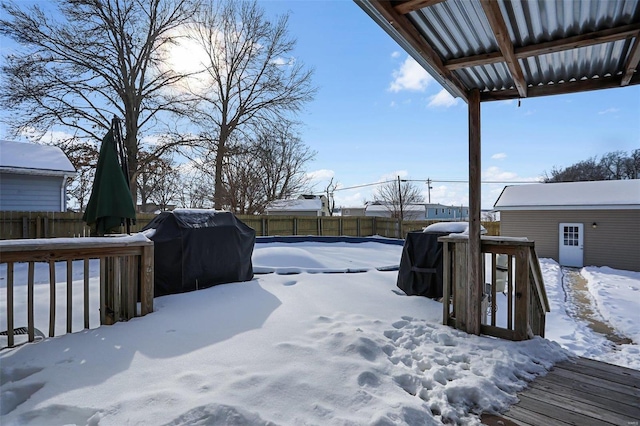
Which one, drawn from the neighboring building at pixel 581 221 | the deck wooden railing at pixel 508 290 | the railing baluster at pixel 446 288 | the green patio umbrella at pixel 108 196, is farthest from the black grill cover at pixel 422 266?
the neighboring building at pixel 581 221

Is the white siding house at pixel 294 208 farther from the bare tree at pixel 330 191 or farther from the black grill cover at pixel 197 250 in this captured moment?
the black grill cover at pixel 197 250

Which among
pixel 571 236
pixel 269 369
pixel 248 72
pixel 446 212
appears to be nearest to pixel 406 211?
pixel 446 212

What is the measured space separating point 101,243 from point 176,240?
1493 millimetres

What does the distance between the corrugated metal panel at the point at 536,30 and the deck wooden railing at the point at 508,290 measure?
65.0 inches

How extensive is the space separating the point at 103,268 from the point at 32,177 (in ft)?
31.7

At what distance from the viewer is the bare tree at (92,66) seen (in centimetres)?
1116

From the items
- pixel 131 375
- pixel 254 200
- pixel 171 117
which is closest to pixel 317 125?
pixel 254 200

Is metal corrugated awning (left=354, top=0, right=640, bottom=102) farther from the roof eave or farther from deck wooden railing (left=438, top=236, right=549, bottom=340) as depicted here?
deck wooden railing (left=438, top=236, right=549, bottom=340)

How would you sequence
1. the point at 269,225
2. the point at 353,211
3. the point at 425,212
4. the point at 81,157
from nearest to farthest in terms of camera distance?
the point at 81,157 → the point at 269,225 → the point at 425,212 → the point at 353,211

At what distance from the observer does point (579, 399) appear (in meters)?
2.06

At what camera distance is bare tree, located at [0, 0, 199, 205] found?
1116 centimetres

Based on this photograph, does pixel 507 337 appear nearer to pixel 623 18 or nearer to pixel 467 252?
pixel 467 252

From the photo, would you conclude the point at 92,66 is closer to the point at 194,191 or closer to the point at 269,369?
the point at 194,191

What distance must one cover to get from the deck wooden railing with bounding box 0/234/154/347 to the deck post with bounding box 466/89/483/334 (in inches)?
133
